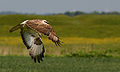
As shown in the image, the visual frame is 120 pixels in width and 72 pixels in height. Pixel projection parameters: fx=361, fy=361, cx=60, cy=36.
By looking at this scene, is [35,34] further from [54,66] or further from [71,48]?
[71,48]

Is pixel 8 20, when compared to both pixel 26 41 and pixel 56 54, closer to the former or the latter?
pixel 56 54

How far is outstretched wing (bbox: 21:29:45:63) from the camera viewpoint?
4734mm

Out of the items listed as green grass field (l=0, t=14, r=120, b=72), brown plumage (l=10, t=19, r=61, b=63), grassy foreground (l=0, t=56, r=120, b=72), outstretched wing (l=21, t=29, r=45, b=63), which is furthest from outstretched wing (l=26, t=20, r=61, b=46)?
grassy foreground (l=0, t=56, r=120, b=72)

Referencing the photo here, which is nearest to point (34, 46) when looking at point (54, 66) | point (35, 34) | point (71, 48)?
point (35, 34)

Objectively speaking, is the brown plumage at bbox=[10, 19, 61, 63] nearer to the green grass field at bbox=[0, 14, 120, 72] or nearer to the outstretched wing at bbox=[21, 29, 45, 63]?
the outstretched wing at bbox=[21, 29, 45, 63]

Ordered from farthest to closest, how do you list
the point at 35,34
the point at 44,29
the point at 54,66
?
the point at 54,66
the point at 35,34
the point at 44,29

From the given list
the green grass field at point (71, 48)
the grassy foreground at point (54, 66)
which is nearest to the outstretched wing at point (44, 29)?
the green grass field at point (71, 48)

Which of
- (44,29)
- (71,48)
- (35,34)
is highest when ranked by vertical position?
(44,29)

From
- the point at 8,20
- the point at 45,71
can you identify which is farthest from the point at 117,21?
the point at 45,71

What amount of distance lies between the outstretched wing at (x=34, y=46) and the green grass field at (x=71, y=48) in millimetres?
1872

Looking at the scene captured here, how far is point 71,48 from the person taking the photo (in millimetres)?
29109

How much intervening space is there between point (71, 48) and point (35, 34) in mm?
24440

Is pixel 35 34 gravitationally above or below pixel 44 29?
below

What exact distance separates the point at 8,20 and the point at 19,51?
68.9 m
